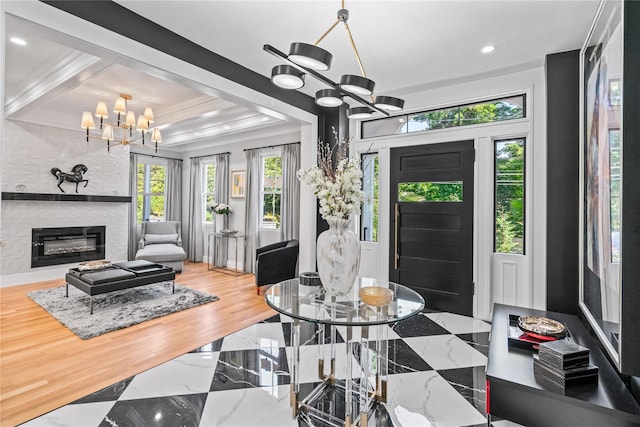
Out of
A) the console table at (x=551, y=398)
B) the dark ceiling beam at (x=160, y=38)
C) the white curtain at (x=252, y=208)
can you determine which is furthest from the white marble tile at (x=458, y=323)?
the white curtain at (x=252, y=208)

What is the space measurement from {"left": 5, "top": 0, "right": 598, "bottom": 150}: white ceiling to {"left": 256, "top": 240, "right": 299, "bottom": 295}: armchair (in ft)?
7.04

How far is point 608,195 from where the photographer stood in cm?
165

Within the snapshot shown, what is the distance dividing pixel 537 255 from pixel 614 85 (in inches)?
87.8

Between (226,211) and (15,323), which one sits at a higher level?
(226,211)

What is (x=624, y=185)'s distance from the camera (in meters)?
1.33

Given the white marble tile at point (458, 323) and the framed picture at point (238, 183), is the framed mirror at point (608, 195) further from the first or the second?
the framed picture at point (238, 183)

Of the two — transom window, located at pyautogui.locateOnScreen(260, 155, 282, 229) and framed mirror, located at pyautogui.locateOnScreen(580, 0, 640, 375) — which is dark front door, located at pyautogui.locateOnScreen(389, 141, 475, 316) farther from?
transom window, located at pyautogui.locateOnScreen(260, 155, 282, 229)

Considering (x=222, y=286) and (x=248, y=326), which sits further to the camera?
(x=222, y=286)

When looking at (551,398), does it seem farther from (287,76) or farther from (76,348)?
(76,348)

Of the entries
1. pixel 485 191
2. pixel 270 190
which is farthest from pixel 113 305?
pixel 485 191

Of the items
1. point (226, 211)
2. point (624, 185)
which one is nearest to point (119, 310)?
point (226, 211)

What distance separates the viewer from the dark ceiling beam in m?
2.30

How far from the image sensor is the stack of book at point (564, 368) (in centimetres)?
153

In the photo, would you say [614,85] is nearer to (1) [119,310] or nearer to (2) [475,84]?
(2) [475,84]
